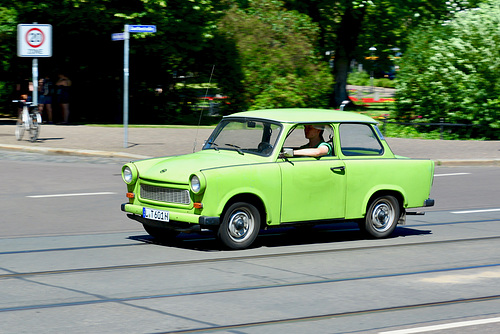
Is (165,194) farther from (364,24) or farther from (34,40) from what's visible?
(364,24)

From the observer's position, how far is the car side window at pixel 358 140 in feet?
32.2

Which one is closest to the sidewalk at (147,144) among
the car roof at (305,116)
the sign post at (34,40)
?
the sign post at (34,40)

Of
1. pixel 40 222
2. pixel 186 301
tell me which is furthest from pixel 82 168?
pixel 186 301

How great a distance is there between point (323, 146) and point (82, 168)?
8.61 m

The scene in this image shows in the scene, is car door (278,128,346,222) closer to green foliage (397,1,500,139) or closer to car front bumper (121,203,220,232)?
car front bumper (121,203,220,232)

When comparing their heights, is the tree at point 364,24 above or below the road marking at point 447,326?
above

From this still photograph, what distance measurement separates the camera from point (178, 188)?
8.80 metres

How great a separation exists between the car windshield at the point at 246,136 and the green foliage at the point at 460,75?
61.7ft

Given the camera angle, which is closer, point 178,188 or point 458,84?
point 178,188

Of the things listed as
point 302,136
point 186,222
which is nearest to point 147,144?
point 302,136

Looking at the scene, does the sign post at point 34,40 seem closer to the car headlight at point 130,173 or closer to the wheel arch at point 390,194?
the car headlight at point 130,173

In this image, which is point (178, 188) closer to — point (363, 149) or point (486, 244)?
point (363, 149)

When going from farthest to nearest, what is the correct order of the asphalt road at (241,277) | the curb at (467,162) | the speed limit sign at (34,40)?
the speed limit sign at (34,40) → the curb at (467,162) → the asphalt road at (241,277)

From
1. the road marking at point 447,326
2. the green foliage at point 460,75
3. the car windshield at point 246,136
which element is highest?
the green foliage at point 460,75
